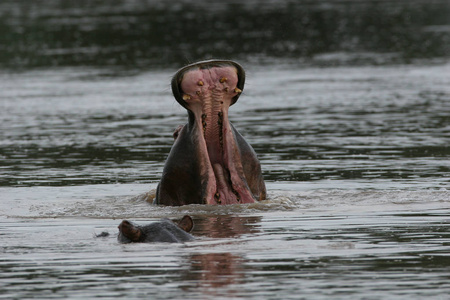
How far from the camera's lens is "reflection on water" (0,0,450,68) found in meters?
30.9

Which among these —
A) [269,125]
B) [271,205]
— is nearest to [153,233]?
[271,205]

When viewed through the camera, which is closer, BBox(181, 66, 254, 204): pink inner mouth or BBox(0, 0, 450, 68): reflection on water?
BBox(181, 66, 254, 204): pink inner mouth

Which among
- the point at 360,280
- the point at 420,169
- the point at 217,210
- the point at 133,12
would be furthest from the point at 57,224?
the point at 133,12

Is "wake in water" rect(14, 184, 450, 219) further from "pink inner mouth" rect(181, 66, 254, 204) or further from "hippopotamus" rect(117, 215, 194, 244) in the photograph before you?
"hippopotamus" rect(117, 215, 194, 244)

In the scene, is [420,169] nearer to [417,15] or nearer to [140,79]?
[140,79]

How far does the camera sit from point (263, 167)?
13.8 m

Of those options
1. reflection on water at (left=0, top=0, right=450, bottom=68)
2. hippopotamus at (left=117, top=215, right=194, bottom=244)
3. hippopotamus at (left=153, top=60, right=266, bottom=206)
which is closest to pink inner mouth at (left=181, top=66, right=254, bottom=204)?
hippopotamus at (left=153, top=60, right=266, bottom=206)

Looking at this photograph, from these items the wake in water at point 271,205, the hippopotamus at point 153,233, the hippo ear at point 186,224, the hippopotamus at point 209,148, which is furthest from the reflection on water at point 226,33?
the hippopotamus at point 153,233

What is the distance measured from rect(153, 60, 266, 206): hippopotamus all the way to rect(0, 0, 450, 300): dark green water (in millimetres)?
232

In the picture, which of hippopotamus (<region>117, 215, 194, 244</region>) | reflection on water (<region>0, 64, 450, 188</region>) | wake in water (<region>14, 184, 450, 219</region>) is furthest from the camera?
reflection on water (<region>0, 64, 450, 188</region>)

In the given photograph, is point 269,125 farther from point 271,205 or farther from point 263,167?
point 271,205

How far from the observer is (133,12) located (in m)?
53.0

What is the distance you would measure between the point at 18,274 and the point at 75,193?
4226 mm

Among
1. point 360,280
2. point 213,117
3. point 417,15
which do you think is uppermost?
point 417,15
